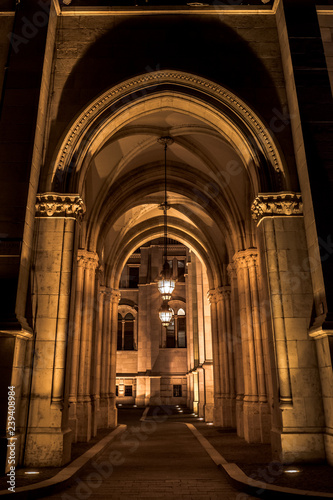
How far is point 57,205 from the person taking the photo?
7.58 meters

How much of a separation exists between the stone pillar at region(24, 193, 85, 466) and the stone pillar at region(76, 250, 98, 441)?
406 centimetres

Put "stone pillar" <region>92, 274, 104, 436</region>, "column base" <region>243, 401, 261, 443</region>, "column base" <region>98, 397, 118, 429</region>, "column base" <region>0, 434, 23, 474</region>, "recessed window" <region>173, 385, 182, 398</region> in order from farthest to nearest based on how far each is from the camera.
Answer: "recessed window" <region>173, 385, 182, 398</region>
"column base" <region>98, 397, 118, 429</region>
"stone pillar" <region>92, 274, 104, 436</region>
"column base" <region>243, 401, 261, 443</region>
"column base" <region>0, 434, 23, 474</region>

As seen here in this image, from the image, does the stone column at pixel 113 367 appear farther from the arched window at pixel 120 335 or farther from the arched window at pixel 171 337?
the arched window at pixel 120 335

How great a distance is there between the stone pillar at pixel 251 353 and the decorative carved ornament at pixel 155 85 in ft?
14.4

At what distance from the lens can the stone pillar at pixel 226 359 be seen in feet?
45.8

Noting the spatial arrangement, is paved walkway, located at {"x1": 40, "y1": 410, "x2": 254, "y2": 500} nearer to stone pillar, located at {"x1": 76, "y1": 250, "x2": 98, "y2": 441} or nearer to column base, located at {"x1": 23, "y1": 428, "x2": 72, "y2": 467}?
column base, located at {"x1": 23, "y1": 428, "x2": 72, "y2": 467}

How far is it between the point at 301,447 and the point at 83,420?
6.40 m

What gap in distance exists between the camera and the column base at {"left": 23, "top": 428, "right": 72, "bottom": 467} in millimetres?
6387

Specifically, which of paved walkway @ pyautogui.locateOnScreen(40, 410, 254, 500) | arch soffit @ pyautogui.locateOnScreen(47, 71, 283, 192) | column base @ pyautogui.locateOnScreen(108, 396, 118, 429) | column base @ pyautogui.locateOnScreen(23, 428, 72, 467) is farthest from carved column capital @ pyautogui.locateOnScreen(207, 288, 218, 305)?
column base @ pyautogui.locateOnScreen(23, 428, 72, 467)

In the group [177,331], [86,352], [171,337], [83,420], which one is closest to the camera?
[83,420]

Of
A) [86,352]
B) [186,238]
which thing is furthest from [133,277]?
[86,352]

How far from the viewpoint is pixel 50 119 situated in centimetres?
823

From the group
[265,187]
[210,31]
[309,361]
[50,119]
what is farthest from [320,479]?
[210,31]

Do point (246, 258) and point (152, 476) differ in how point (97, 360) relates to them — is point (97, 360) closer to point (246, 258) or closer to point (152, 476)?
point (246, 258)
